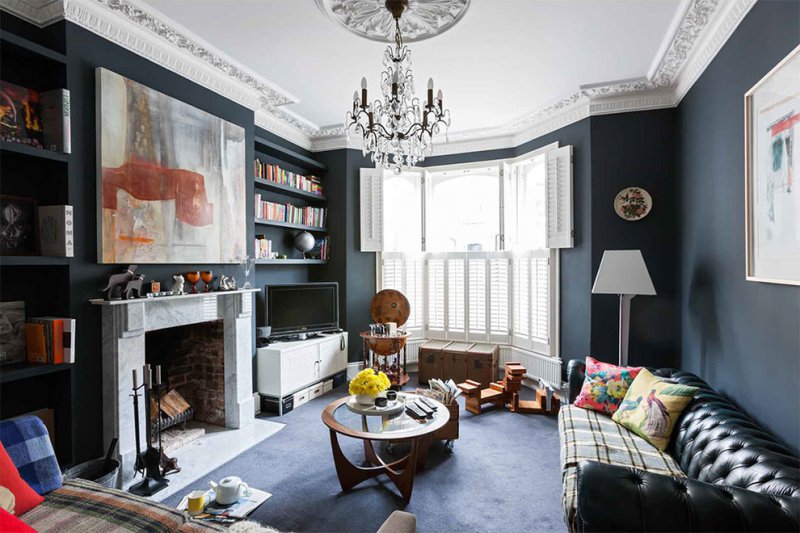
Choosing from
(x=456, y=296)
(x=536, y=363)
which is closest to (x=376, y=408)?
(x=536, y=363)

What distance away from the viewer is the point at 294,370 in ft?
13.4

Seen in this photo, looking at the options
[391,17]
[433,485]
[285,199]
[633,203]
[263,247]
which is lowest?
[433,485]

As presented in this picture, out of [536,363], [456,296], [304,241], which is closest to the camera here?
[536,363]

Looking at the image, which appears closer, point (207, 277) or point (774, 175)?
point (774, 175)

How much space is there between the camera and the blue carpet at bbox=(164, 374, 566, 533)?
2293 mm

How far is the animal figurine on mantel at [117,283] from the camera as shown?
2.55 meters

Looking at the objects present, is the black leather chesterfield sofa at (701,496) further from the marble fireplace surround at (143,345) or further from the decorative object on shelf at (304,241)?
the decorative object on shelf at (304,241)

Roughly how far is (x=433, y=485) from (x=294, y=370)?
6.38 feet

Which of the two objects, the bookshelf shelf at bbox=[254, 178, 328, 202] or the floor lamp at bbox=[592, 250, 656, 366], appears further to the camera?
the bookshelf shelf at bbox=[254, 178, 328, 202]

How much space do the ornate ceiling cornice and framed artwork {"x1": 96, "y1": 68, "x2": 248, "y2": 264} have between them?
1.01 ft

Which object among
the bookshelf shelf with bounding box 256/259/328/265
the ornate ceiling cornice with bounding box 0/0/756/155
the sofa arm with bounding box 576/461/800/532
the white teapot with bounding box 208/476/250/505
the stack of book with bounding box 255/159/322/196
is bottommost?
the white teapot with bounding box 208/476/250/505

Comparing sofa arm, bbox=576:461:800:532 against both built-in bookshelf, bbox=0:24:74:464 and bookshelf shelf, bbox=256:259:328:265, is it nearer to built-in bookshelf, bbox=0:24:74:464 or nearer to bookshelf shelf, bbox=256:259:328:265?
built-in bookshelf, bbox=0:24:74:464

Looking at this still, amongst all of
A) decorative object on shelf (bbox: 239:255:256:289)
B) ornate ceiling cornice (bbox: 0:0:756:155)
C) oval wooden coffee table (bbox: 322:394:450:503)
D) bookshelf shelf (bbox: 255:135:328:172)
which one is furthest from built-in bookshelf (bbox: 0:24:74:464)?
bookshelf shelf (bbox: 255:135:328:172)

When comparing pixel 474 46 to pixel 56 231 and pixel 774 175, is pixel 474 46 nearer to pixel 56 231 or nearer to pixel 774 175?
pixel 774 175
